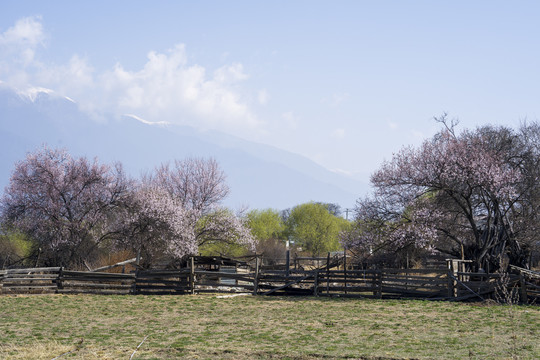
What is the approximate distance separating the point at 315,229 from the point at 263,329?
6852cm

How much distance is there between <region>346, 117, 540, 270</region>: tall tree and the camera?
991 inches

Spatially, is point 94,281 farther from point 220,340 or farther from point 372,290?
point 220,340

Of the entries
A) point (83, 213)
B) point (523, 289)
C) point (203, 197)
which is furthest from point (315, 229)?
point (523, 289)

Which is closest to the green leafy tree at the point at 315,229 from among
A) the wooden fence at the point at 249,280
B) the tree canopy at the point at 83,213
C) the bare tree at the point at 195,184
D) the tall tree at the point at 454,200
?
the bare tree at the point at 195,184

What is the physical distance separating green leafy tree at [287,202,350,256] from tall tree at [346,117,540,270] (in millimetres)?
49984

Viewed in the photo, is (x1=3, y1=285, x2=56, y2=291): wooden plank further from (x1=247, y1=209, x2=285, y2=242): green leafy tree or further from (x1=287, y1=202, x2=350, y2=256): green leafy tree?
(x1=247, y1=209, x2=285, y2=242): green leafy tree

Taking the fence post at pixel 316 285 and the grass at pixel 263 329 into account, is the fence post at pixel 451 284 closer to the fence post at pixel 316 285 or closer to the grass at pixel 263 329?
the grass at pixel 263 329

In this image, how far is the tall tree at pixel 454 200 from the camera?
82.6 feet

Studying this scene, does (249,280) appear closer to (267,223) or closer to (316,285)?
(316,285)

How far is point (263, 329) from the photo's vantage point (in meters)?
14.5

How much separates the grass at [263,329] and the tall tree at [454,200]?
5.18 metres

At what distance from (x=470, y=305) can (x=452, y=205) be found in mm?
8824

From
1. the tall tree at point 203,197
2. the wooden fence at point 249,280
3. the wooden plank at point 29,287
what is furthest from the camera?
the tall tree at point 203,197

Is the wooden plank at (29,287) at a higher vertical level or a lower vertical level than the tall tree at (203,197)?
lower
